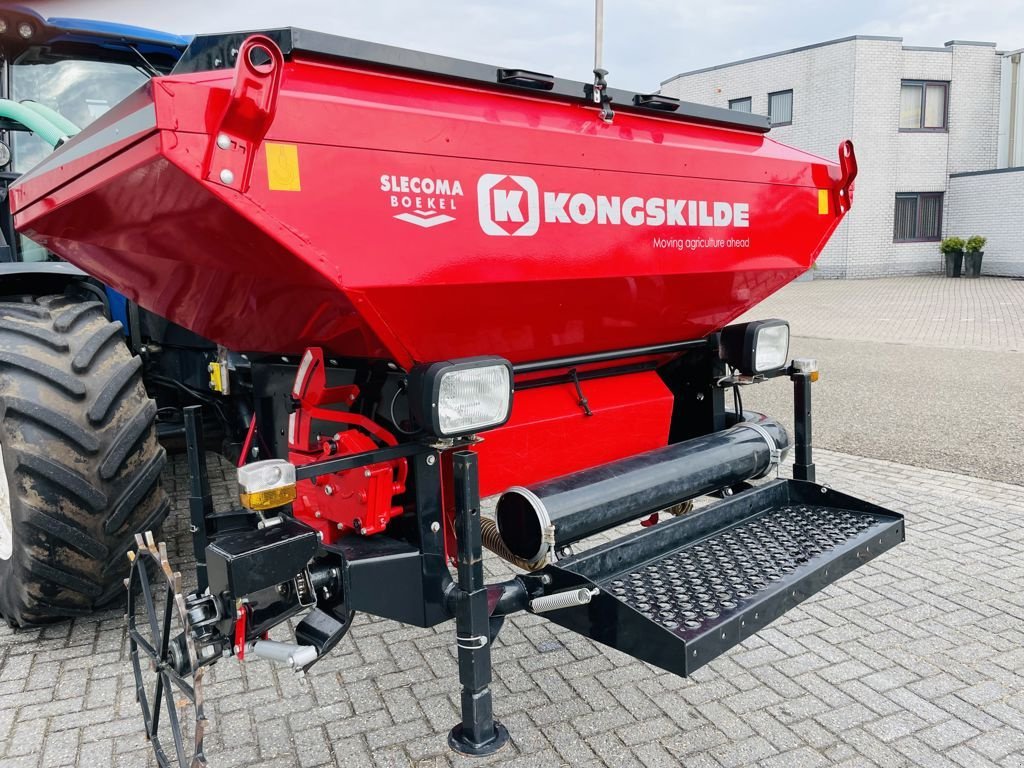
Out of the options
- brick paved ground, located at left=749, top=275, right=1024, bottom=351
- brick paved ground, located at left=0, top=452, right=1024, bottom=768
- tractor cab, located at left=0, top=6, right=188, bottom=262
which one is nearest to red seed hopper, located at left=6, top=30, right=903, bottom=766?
brick paved ground, located at left=0, top=452, right=1024, bottom=768

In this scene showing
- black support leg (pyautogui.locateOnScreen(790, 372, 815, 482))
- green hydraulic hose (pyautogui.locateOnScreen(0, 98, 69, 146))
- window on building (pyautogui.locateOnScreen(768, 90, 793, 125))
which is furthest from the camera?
window on building (pyautogui.locateOnScreen(768, 90, 793, 125))

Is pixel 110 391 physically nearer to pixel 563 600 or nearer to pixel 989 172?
pixel 563 600

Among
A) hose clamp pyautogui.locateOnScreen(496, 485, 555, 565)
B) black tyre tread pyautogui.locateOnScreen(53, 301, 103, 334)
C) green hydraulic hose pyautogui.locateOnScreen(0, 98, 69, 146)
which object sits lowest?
hose clamp pyautogui.locateOnScreen(496, 485, 555, 565)

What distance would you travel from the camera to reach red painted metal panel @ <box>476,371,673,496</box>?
266cm

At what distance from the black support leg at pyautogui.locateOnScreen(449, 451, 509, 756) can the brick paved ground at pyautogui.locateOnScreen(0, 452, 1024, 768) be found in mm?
240

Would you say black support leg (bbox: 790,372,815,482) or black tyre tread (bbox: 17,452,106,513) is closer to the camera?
black tyre tread (bbox: 17,452,106,513)

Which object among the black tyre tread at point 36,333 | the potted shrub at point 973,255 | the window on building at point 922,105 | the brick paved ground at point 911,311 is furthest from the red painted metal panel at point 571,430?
the window on building at point 922,105

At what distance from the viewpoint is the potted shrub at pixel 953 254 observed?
20.4 metres

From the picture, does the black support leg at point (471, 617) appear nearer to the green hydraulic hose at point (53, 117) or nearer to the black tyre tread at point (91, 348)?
the black tyre tread at point (91, 348)

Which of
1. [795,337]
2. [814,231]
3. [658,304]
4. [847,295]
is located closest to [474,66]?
[658,304]

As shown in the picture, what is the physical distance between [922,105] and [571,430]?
22823mm

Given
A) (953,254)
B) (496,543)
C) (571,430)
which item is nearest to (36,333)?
(496,543)

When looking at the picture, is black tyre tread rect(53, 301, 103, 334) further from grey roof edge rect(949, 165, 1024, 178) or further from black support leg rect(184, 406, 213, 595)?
grey roof edge rect(949, 165, 1024, 178)

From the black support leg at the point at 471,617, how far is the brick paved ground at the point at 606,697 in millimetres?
240
